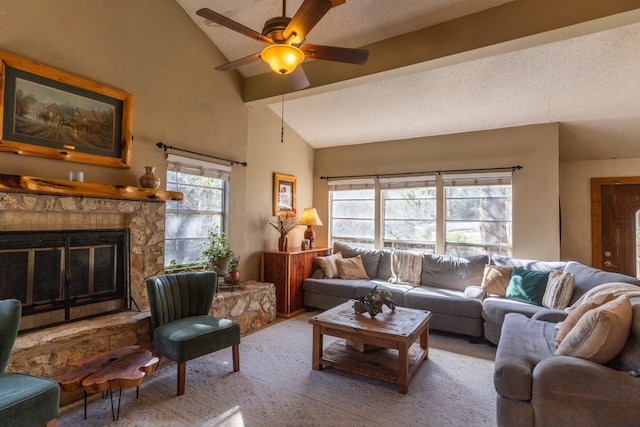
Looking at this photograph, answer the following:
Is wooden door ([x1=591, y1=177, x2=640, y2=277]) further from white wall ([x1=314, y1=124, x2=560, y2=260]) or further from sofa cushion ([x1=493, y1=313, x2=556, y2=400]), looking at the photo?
sofa cushion ([x1=493, y1=313, x2=556, y2=400])

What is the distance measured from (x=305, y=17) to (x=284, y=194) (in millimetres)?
3512

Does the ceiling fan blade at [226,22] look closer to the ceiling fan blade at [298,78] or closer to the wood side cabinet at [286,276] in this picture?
the ceiling fan blade at [298,78]

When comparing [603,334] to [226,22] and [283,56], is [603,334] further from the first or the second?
[226,22]

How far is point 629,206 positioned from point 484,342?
3.17 metres

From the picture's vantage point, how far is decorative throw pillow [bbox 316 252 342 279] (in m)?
4.95

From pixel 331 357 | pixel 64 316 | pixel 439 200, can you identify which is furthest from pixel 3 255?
pixel 439 200

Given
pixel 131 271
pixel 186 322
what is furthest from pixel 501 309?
pixel 131 271

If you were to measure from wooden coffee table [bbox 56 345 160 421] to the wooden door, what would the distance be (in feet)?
19.3

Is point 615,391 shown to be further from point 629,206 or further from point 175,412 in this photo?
point 629,206

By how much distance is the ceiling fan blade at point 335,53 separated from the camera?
2.33 metres

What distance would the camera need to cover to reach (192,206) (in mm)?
4008

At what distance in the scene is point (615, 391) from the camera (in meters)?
1.71

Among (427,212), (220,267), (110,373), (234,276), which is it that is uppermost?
(427,212)

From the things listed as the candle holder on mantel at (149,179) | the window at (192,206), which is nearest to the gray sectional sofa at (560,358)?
the window at (192,206)
